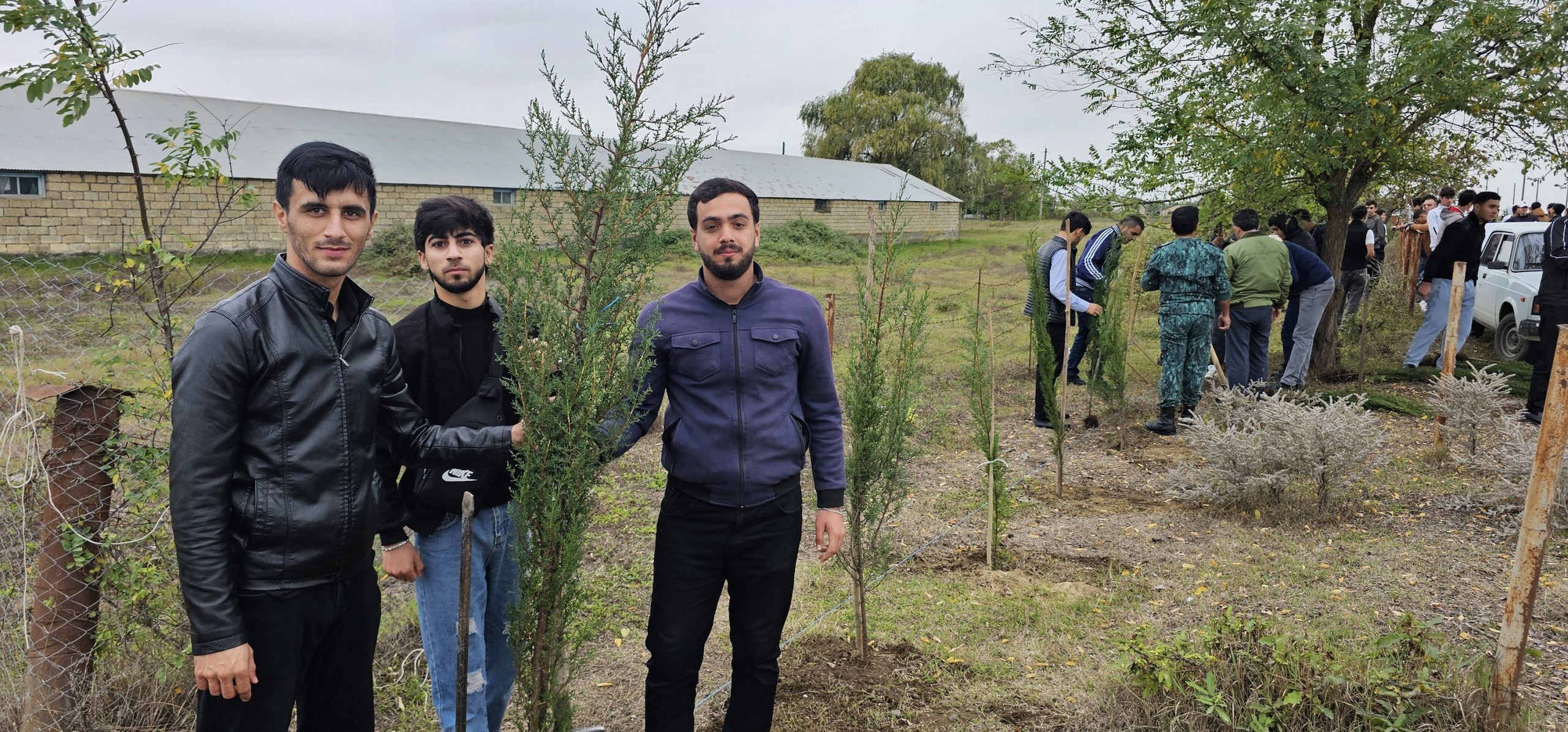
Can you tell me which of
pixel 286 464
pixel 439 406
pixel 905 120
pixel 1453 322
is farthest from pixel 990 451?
pixel 905 120

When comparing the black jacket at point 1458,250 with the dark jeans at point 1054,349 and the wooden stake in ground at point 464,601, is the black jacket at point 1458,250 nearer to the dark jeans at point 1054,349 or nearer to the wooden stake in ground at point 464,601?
the dark jeans at point 1054,349

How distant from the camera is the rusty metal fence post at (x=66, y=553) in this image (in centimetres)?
291

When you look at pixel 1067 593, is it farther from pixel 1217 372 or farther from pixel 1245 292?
pixel 1245 292

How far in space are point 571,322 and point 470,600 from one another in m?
0.94

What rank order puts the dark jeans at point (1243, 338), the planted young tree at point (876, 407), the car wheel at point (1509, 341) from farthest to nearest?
the car wheel at point (1509, 341)
the dark jeans at point (1243, 338)
the planted young tree at point (876, 407)

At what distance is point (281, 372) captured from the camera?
199 cm

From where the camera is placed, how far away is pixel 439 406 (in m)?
2.65

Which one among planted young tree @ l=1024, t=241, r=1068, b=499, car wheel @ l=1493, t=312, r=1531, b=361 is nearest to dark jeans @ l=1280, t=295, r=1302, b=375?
car wheel @ l=1493, t=312, r=1531, b=361

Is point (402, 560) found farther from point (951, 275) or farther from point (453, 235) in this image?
point (951, 275)

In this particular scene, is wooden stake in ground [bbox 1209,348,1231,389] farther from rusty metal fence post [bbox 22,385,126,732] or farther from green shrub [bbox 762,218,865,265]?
green shrub [bbox 762,218,865,265]

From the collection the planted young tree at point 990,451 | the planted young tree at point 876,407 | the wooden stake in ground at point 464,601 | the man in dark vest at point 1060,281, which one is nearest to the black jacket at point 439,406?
the wooden stake in ground at point 464,601

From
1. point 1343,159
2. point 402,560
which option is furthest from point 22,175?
point 1343,159

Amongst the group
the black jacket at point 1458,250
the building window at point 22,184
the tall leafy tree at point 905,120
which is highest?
the tall leafy tree at point 905,120

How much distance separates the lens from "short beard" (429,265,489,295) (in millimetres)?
2617
